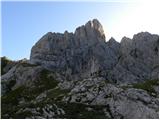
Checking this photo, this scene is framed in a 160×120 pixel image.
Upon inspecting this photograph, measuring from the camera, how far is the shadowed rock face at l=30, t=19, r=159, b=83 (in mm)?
144375

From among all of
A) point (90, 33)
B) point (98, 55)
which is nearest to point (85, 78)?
point (98, 55)

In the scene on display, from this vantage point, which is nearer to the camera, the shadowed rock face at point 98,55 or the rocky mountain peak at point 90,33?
the shadowed rock face at point 98,55

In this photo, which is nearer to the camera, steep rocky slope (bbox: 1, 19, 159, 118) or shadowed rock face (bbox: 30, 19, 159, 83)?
steep rocky slope (bbox: 1, 19, 159, 118)

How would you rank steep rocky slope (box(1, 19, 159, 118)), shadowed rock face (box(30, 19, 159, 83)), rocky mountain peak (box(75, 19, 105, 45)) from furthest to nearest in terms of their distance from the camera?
rocky mountain peak (box(75, 19, 105, 45)), shadowed rock face (box(30, 19, 159, 83)), steep rocky slope (box(1, 19, 159, 118))

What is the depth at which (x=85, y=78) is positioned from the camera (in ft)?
369

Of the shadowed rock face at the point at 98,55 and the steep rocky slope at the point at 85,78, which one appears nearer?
the steep rocky slope at the point at 85,78

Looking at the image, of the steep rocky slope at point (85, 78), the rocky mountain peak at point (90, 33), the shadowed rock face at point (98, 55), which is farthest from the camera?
the rocky mountain peak at point (90, 33)

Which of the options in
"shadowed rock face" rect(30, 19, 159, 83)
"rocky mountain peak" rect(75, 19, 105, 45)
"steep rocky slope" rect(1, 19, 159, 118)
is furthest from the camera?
"rocky mountain peak" rect(75, 19, 105, 45)

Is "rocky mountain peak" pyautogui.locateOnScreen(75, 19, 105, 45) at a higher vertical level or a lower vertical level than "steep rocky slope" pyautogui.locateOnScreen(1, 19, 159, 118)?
higher

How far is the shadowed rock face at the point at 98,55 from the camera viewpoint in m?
144

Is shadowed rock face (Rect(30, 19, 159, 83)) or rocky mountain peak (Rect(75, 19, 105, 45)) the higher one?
rocky mountain peak (Rect(75, 19, 105, 45))

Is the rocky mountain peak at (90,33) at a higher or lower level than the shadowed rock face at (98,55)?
higher

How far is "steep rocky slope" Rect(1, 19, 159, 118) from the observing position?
A: 74562 millimetres

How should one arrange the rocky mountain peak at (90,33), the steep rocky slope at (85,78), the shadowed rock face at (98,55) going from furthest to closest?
the rocky mountain peak at (90,33), the shadowed rock face at (98,55), the steep rocky slope at (85,78)
